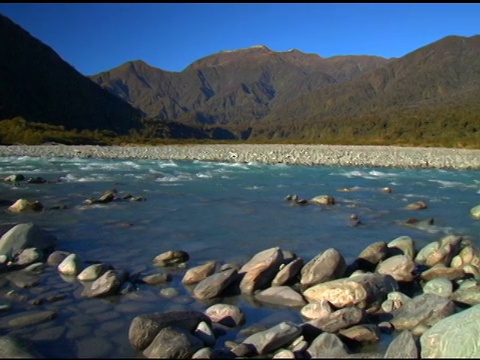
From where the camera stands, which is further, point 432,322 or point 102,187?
point 102,187

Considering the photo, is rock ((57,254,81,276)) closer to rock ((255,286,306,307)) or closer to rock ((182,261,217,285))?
rock ((182,261,217,285))

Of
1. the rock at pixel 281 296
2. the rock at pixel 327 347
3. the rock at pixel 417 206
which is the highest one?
the rock at pixel 327 347

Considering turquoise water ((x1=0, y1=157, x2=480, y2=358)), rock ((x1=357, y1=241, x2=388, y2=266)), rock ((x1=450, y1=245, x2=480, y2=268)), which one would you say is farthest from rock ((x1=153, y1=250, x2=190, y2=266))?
rock ((x1=450, y1=245, x2=480, y2=268))

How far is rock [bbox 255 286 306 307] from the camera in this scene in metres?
6.12

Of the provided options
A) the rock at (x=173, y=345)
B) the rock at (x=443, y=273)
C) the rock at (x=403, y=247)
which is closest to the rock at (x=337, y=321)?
the rock at (x=173, y=345)

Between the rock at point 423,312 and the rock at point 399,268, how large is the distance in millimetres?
1297

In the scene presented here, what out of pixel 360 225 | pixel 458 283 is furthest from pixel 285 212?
pixel 458 283

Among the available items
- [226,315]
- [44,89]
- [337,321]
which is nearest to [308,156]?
[226,315]

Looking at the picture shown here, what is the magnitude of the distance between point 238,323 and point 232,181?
53.9 ft

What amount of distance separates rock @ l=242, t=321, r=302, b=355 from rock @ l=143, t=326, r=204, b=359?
0.55m

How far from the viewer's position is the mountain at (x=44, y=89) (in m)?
84.6

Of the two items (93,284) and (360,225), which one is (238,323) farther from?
(360,225)

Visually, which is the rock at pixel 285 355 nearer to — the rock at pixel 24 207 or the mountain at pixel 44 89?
the rock at pixel 24 207

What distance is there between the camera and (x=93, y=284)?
255 inches
